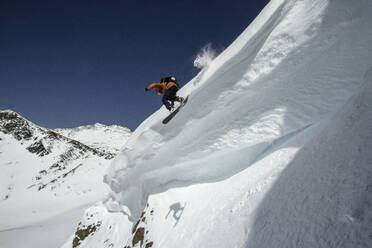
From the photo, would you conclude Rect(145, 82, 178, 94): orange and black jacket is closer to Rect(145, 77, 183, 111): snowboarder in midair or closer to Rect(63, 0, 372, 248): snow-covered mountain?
Rect(145, 77, 183, 111): snowboarder in midair

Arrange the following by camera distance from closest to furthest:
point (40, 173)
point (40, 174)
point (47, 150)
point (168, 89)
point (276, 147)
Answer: point (276, 147) < point (168, 89) < point (40, 174) < point (40, 173) < point (47, 150)

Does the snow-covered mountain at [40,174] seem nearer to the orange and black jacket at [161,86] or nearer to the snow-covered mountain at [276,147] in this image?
the snow-covered mountain at [276,147]

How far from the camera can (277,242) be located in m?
1.81

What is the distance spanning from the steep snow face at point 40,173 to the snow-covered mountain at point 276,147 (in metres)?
20.2

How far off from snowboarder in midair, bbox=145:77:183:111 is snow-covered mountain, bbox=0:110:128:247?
20178 millimetres

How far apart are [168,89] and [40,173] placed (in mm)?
46748

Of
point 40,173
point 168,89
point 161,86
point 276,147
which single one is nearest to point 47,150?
point 40,173

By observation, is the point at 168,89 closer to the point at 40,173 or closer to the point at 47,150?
the point at 40,173

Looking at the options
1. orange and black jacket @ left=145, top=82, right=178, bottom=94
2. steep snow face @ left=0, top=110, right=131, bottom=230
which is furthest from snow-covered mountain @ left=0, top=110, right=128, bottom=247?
orange and black jacket @ left=145, top=82, right=178, bottom=94

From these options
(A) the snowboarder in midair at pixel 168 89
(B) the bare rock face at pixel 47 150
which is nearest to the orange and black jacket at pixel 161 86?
(A) the snowboarder in midair at pixel 168 89

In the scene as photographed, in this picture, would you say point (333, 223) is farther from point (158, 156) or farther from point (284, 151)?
point (158, 156)

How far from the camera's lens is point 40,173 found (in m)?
38.6

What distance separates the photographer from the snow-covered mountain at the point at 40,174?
23.1 m

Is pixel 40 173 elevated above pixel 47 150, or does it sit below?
below
